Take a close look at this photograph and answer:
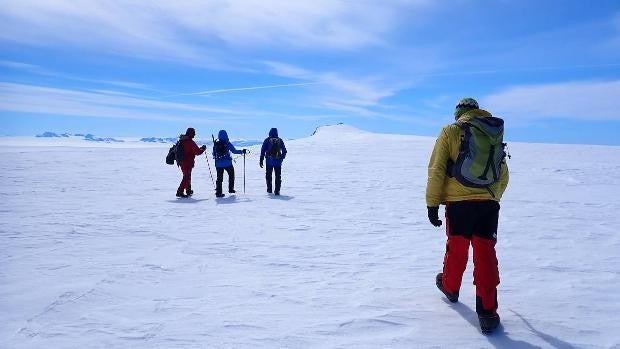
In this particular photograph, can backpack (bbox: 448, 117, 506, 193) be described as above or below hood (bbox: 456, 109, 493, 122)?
below

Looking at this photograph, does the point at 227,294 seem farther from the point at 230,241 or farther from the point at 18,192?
the point at 18,192

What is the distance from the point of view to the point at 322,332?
154 inches

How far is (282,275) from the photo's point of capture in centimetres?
569

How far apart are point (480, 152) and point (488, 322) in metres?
1.56

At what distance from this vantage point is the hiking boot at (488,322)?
395cm

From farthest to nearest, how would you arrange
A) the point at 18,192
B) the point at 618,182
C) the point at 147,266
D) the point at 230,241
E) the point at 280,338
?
the point at 618,182, the point at 18,192, the point at 230,241, the point at 147,266, the point at 280,338

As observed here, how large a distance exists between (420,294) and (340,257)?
6.11 feet

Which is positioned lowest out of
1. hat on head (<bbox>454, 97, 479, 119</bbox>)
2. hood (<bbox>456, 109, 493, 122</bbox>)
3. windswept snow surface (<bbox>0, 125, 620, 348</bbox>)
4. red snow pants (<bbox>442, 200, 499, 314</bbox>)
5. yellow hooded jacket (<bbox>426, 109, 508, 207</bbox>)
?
windswept snow surface (<bbox>0, 125, 620, 348</bbox>)

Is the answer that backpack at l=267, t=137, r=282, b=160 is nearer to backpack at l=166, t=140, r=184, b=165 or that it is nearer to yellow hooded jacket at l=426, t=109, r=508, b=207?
backpack at l=166, t=140, r=184, b=165

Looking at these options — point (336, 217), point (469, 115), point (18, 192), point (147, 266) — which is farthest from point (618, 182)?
point (18, 192)

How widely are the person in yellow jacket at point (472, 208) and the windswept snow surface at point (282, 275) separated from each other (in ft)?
1.23

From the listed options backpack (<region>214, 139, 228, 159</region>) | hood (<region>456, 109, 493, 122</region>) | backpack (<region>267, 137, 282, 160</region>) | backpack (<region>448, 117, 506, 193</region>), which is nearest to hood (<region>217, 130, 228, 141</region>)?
backpack (<region>214, 139, 228, 159</region>)

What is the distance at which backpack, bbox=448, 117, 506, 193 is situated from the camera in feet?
12.9

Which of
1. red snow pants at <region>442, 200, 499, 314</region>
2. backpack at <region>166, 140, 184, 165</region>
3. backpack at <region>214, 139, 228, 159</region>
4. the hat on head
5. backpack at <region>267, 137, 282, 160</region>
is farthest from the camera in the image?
backpack at <region>267, 137, 282, 160</region>
